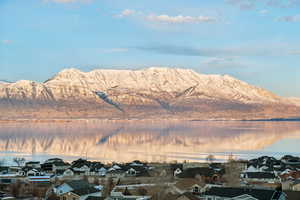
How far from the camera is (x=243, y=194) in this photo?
16922mm

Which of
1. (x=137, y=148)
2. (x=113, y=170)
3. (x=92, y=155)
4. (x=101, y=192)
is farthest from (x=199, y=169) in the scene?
(x=137, y=148)

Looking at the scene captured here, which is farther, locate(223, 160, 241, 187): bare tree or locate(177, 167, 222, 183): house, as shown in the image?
locate(177, 167, 222, 183): house

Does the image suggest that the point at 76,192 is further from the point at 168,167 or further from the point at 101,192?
the point at 168,167

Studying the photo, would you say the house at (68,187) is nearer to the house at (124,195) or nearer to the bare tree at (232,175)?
the house at (124,195)

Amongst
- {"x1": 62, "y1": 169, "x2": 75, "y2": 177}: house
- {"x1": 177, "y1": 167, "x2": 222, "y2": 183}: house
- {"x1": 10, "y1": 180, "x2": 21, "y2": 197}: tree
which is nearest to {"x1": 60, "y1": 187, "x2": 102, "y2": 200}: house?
{"x1": 10, "y1": 180, "x2": 21, "y2": 197}: tree

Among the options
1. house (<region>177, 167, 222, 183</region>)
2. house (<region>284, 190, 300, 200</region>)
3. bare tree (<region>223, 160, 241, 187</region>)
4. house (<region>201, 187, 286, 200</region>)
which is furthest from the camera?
house (<region>177, 167, 222, 183</region>)

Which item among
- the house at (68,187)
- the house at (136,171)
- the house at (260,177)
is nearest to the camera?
the house at (68,187)

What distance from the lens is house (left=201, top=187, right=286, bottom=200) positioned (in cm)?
1653

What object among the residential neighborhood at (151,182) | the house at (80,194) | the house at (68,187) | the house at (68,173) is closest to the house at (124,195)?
the residential neighborhood at (151,182)

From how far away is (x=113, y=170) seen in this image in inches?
1257

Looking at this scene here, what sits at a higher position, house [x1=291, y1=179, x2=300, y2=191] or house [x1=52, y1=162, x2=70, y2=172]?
house [x1=291, y1=179, x2=300, y2=191]

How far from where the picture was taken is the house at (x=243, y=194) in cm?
1653

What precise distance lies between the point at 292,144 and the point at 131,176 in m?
38.1

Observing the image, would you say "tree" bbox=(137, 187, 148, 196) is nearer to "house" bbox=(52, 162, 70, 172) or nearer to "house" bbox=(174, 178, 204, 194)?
"house" bbox=(174, 178, 204, 194)
